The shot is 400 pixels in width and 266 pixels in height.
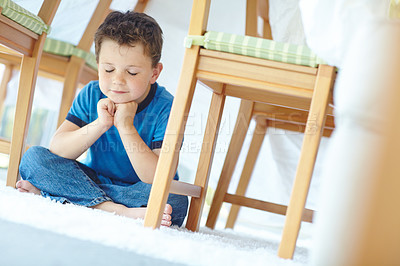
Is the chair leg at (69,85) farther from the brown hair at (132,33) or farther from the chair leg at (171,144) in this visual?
the chair leg at (171,144)

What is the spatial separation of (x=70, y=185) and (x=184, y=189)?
12.6 inches

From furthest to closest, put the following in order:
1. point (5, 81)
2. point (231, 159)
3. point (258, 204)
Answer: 1. point (5, 81)
2. point (231, 159)
3. point (258, 204)

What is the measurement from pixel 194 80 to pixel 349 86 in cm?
49

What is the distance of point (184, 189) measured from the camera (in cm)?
114

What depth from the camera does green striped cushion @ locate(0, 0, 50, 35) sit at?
1174mm

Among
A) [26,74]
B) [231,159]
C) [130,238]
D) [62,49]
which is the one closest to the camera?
[130,238]

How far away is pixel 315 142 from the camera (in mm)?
823

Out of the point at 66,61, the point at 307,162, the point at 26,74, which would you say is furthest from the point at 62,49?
the point at 307,162

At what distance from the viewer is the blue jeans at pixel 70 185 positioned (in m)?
1.20

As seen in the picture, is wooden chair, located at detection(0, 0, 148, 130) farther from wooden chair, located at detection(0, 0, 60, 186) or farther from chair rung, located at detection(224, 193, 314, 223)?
chair rung, located at detection(224, 193, 314, 223)

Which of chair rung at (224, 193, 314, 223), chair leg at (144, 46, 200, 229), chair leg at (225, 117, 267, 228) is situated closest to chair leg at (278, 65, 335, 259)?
chair leg at (144, 46, 200, 229)

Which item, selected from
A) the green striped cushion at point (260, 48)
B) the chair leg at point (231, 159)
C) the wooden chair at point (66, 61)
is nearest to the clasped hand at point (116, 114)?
the green striped cushion at point (260, 48)

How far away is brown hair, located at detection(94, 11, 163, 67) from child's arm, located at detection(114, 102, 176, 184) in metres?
0.19

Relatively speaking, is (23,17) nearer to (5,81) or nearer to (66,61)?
(66,61)
